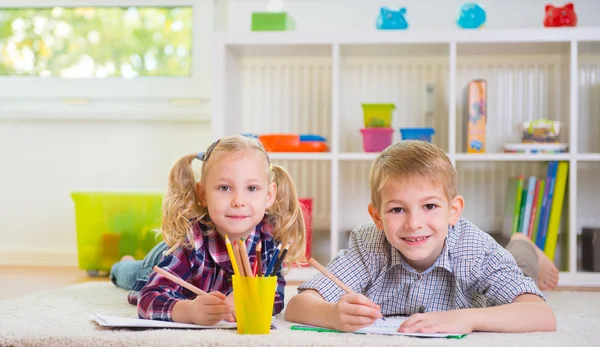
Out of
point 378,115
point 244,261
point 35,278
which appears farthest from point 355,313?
point 35,278

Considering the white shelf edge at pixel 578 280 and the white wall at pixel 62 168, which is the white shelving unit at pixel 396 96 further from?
the white wall at pixel 62 168

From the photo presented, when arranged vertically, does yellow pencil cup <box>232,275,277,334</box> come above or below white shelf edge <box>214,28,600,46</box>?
below

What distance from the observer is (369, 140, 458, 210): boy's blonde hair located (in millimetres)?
1113

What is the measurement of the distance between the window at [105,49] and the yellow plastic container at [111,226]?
540 mm

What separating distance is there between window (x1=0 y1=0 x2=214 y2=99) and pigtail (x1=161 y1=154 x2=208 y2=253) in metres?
1.37

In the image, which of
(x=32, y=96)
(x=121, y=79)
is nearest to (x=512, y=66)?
(x=121, y=79)

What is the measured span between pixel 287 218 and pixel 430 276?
295 mm

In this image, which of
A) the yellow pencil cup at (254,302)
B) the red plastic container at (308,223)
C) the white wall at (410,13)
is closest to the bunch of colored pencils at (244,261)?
the yellow pencil cup at (254,302)

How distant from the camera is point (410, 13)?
2512 millimetres

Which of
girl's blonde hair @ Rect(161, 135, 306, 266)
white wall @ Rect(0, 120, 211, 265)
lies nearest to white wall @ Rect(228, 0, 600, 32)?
white wall @ Rect(0, 120, 211, 265)

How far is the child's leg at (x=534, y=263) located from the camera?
1813 millimetres

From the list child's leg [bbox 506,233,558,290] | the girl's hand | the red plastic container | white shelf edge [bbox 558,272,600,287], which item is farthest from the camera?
white shelf edge [bbox 558,272,600,287]

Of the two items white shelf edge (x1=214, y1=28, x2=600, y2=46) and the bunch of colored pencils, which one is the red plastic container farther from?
the bunch of colored pencils

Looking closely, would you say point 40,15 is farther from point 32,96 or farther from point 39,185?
point 39,185
